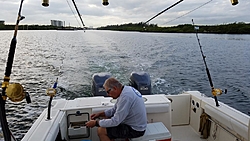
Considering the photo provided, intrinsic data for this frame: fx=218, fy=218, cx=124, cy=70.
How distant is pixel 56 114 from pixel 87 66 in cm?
813

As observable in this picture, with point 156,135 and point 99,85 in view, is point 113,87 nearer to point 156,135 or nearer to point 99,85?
point 156,135

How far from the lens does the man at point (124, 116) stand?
6.51ft

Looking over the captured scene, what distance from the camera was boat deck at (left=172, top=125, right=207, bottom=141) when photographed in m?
2.80

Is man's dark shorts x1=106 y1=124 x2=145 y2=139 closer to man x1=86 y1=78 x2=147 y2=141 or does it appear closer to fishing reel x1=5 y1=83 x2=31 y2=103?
man x1=86 y1=78 x2=147 y2=141

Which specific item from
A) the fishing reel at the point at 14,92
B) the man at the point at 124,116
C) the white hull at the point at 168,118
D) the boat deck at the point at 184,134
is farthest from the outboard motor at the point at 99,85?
the fishing reel at the point at 14,92

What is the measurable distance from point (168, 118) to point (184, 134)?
1.70ft

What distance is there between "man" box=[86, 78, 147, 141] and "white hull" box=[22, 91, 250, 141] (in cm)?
34

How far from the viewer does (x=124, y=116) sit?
78.1 inches

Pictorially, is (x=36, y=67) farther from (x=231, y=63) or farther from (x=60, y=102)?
(x=231, y=63)

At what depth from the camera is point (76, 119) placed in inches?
95.4

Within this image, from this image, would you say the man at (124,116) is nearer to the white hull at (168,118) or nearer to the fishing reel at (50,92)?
the white hull at (168,118)

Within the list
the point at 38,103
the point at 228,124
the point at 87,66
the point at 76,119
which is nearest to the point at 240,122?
the point at 228,124

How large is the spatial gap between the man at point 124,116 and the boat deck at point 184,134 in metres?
0.96

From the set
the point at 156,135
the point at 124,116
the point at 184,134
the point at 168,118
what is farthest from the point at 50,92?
the point at 184,134
